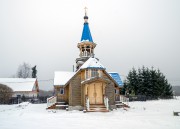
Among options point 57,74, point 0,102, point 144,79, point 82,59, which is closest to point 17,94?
point 0,102

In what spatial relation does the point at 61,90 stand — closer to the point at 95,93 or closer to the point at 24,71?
the point at 95,93

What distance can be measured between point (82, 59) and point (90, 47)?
8.01 feet

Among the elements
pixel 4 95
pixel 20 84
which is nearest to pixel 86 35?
pixel 4 95

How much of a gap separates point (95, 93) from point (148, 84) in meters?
28.8

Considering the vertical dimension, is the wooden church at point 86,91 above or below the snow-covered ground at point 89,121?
above

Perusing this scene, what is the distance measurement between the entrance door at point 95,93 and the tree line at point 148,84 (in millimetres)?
25786

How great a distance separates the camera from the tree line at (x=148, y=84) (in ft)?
159

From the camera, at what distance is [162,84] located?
4938 centimetres

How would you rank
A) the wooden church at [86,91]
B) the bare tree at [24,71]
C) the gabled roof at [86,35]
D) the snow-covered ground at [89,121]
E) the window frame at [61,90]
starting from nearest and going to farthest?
the snow-covered ground at [89,121] → the wooden church at [86,91] → the window frame at [61,90] → the gabled roof at [86,35] → the bare tree at [24,71]

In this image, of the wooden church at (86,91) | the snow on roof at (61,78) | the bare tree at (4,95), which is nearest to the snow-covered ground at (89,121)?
the wooden church at (86,91)

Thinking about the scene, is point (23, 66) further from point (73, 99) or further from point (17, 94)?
point (73, 99)

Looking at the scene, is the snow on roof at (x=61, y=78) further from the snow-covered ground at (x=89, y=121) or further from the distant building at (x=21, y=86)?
the distant building at (x=21, y=86)

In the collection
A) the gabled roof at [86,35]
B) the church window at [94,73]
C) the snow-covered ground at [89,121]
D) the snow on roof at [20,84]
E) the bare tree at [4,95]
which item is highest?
the gabled roof at [86,35]

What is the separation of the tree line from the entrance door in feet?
84.6
